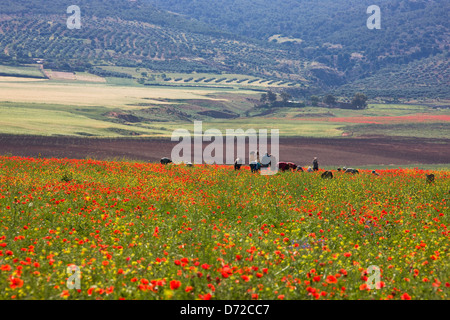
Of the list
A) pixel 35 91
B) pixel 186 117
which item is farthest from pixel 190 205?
pixel 35 91

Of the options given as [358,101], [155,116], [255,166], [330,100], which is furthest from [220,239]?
[330,100]

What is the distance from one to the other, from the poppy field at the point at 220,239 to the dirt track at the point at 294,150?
25696 mm

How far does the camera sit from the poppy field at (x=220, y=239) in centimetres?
619

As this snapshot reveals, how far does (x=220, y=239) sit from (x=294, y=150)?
48.2 metres

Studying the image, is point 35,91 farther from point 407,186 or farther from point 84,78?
point 407,186

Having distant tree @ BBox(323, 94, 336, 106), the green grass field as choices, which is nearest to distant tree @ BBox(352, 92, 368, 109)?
the green grass field

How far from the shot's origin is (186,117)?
366 feet

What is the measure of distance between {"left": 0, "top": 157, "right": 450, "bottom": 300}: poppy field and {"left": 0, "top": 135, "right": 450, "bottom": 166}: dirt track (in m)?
25.7

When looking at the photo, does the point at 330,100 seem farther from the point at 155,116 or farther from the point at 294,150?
the point at 294,150

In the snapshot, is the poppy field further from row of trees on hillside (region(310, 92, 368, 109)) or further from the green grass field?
row of trees on hillside (region(310, 92, 368, 109))

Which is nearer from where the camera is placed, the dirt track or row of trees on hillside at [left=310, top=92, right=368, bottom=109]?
the dirt track

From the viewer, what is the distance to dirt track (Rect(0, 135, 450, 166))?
43.4m

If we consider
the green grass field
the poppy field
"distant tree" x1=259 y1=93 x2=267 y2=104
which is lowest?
the poppy field

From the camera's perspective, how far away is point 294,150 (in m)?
56.2
